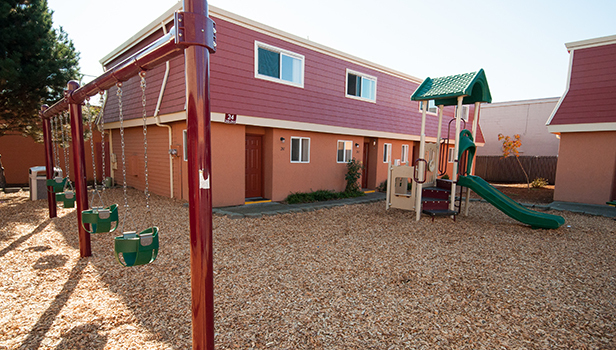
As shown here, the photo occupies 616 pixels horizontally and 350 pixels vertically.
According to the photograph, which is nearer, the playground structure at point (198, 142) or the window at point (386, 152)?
the playground structure at point (198, 142)

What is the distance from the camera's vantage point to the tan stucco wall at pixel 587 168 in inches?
392

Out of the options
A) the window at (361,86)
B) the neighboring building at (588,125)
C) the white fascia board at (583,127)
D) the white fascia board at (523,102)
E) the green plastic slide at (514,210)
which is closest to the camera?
the green plastic slide at (514,210)

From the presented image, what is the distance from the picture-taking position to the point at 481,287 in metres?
3.88

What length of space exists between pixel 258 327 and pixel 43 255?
403 centimetres

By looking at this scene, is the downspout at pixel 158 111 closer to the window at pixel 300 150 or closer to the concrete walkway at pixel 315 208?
the concrete walkway at pixel 315 208

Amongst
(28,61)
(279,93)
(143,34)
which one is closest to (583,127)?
(279,93)

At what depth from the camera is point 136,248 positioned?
106 inches

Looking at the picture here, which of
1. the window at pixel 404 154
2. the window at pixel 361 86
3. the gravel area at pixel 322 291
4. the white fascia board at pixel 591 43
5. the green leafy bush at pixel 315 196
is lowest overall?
the gravel area at pixel 322 291

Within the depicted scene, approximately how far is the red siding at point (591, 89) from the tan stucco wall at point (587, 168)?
1.99ft

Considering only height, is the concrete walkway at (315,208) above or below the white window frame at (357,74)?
below

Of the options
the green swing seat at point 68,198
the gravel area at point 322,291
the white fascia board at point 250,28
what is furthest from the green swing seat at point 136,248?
the white fascia board at point 250,28

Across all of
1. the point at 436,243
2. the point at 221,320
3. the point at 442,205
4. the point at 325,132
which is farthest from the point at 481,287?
the point at 325,132

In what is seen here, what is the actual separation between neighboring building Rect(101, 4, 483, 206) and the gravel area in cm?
317

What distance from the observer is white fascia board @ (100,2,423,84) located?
8016mm
